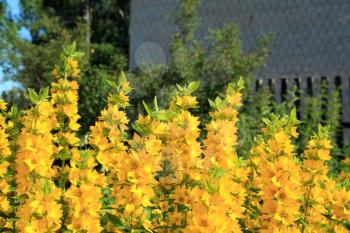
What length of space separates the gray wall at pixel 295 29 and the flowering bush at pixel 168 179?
13.2m

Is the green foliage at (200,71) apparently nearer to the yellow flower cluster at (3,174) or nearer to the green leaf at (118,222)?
the yellow flower cluster at (3,174)

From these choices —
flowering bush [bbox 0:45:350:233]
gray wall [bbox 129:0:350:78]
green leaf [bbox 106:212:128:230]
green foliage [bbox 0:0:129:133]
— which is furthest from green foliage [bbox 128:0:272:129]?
gray wall [bbox 129:0:350:78]

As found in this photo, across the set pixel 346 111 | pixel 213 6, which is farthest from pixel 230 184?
pixel 213 6

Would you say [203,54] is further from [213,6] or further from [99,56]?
[99,56]

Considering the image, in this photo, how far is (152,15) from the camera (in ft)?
63.3

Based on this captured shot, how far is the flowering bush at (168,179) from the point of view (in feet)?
7.45

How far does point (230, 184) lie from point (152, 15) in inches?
689

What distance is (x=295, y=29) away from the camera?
16.2 metres

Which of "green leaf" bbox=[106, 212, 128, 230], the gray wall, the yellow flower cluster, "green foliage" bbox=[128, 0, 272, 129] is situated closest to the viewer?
"green leaf" bbox=[106, 212, 128, 230]

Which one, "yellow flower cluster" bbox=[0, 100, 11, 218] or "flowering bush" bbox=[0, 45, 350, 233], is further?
"yellow flower cluster" bbox=[0, 100, 11, 218]

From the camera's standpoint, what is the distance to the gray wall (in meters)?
15.7

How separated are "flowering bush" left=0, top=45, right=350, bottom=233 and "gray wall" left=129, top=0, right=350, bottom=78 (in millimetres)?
13195

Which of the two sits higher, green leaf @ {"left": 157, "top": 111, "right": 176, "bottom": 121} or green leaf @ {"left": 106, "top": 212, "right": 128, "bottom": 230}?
green leaf @ {"left": 157, "top": 111, "right": 176, "bottom": 121}

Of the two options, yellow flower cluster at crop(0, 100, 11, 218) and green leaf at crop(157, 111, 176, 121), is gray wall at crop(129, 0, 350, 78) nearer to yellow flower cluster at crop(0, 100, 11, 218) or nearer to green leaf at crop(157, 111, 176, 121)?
yellow flower cluster at crop(0, 100, 11, 218)
